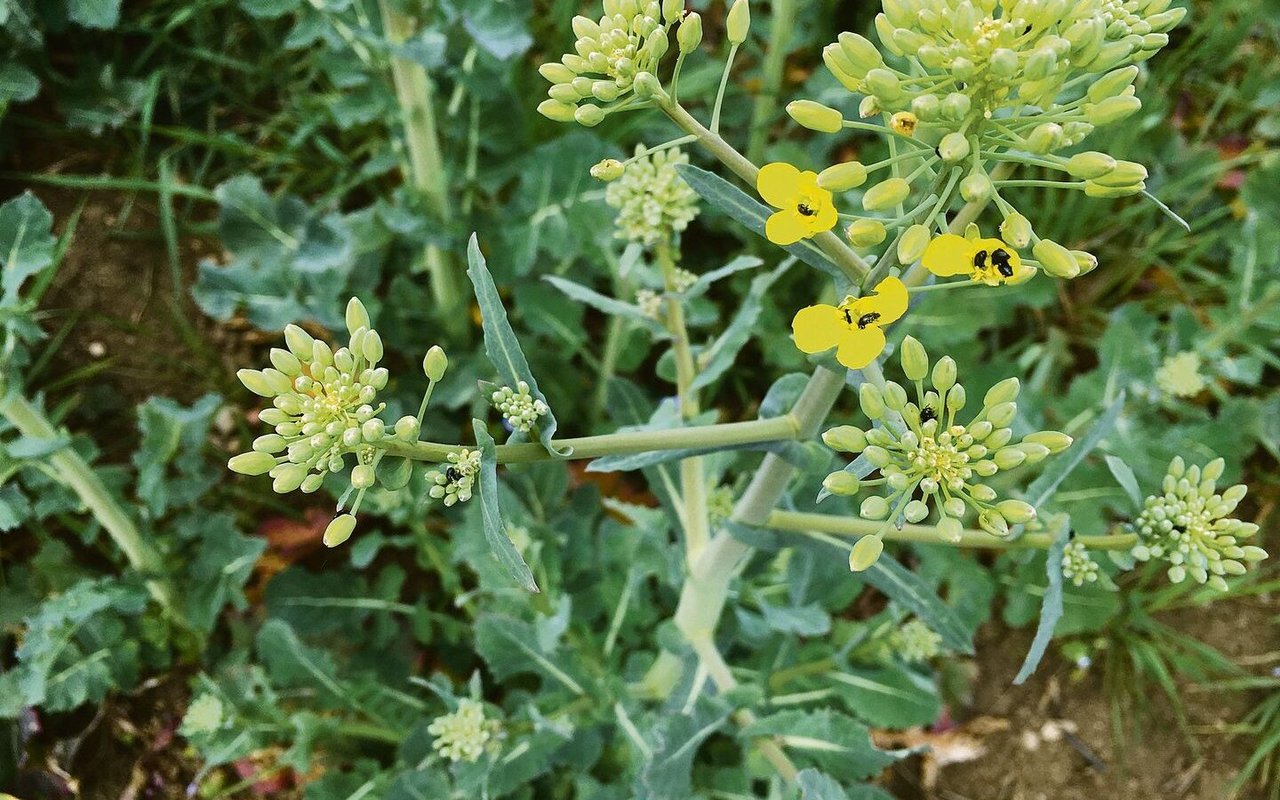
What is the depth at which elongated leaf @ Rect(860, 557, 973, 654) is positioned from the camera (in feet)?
5.94

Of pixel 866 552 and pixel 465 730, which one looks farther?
pixel 465 730

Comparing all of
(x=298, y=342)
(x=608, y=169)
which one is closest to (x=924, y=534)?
(x=608, y=169)

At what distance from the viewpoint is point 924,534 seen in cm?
166

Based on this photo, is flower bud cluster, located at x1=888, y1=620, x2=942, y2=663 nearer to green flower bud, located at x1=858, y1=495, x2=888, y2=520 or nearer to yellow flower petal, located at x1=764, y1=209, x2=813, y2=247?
green flower bud, located at x1=858, y1=495, x2=888, y2=520

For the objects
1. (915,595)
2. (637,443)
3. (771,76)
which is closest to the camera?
(637,443)

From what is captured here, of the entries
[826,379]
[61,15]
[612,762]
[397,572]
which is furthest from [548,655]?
[61,15]

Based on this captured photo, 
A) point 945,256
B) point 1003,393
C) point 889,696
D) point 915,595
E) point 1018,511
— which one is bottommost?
point 889,696

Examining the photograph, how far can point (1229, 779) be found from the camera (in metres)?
3.10

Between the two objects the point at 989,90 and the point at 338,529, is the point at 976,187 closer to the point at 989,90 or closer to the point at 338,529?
the point at 989,90

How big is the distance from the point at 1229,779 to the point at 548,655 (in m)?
2.41

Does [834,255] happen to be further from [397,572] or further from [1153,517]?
[397,572]

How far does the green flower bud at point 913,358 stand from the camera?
1271mm

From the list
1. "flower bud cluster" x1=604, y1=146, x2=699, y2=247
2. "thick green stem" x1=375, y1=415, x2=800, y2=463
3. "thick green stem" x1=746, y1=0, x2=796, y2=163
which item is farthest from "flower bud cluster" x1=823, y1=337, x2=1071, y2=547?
"thick green stem" x1=746, y1=0, x2=796, y2=163

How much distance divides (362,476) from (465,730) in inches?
45.8
